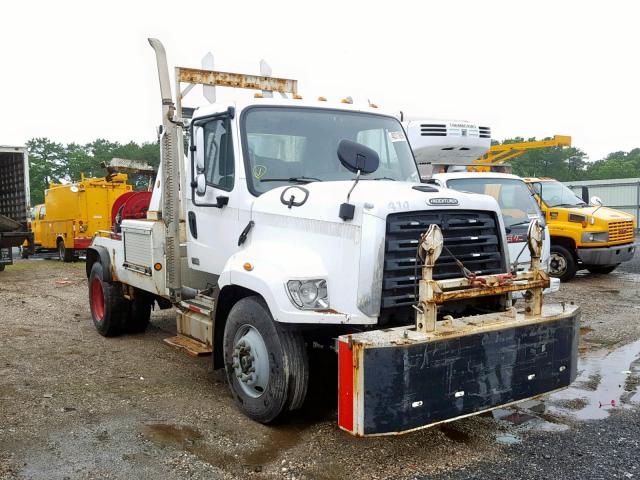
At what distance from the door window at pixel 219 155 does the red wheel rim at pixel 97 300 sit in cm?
350

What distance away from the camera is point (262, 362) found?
4547 millimetres

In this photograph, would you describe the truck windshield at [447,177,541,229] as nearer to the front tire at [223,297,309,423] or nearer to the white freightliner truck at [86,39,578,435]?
the white freightliner truck at [86,39,578,435]

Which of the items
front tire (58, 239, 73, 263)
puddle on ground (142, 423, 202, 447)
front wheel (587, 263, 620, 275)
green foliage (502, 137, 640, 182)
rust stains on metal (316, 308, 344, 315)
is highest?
green foliage (502, 137, 640, 182)

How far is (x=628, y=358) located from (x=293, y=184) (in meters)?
4.44

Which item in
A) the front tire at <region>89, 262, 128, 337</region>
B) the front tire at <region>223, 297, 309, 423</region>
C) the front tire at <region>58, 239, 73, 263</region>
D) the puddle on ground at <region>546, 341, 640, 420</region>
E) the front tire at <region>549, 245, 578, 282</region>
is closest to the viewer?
the front tire at <region>223, 297, 309, 423</region>

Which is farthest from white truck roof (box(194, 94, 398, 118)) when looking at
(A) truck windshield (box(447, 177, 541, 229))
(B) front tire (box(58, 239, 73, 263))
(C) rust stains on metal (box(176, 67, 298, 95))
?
(B) front tire (box(58, 239, 73, 263))

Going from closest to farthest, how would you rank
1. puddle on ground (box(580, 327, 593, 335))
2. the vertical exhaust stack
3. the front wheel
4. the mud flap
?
the mud flap → the vertical exhaust stack → puddle on ground (box(580, 327, 593, 335)) → the front wheel

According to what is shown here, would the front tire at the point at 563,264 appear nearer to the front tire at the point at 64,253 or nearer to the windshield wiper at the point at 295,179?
the windshield wiper at the point at 295,179

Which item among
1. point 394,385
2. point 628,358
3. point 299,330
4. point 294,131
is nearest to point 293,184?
point 294,131

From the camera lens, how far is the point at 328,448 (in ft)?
14.1

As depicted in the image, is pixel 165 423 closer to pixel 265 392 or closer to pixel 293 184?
pixel 265 392

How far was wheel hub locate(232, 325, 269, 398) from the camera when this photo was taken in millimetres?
4544

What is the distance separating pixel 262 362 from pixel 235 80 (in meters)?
3.43

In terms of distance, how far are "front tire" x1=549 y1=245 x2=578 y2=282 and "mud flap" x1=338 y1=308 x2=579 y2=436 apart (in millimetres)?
8541
